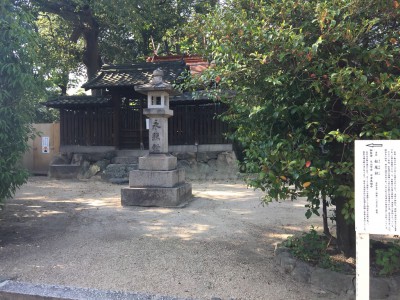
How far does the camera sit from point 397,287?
4.02m

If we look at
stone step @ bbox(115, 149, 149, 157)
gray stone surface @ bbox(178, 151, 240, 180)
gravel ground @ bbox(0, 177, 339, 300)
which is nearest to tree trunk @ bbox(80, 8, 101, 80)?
stone step @ bbox(115, 149, 149, 157)

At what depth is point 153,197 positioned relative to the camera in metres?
8.98

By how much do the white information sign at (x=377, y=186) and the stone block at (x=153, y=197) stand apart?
6332 millimetres

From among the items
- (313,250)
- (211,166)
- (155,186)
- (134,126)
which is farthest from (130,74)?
(313,250)

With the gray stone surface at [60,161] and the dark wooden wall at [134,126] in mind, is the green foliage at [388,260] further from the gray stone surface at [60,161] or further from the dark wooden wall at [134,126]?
the gray stone surface at [60,161]

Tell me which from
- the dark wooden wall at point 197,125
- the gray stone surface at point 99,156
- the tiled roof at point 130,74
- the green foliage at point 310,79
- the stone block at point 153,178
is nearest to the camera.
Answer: the green foliage at point 310,79

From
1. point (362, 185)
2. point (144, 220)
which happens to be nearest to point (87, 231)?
point (144, 220)

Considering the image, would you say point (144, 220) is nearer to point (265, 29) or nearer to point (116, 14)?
point (265, 29)

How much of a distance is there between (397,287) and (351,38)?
2.71 meters

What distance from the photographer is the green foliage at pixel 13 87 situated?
18.0 ft

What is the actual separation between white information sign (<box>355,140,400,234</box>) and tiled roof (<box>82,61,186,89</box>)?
38.7ft

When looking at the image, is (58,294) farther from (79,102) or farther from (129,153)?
(79,102)

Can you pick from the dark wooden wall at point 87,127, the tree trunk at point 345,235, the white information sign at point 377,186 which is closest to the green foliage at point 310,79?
the white information sign at point 377,186

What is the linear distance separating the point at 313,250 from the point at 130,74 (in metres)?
12.1
